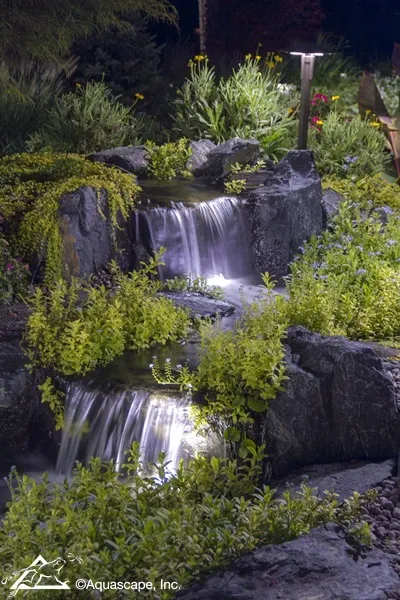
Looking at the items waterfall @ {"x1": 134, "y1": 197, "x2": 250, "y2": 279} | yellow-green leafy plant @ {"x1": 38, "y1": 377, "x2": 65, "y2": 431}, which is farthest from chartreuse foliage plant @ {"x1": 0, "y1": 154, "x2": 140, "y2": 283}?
yellow-green leafy plant @ {"x1": 38, "y1": 377, "x2": 65, "y2": 431}

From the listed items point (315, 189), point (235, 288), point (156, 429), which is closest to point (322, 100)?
point (315, 189)

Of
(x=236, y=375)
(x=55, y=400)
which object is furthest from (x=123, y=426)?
→ (x=236, y=375)

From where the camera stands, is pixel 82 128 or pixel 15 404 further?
pixel 82 128

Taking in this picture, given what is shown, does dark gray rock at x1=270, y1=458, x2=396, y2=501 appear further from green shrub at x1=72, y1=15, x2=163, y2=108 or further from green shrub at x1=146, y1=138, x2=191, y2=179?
green shrub at x1=72, y1=15, x2=163, y2=108

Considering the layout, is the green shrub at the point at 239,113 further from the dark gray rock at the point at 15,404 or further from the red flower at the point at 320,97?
the dark gray rock at the point at 15,404

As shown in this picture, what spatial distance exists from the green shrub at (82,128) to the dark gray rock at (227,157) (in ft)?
5.53

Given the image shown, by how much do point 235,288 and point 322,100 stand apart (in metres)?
5.52

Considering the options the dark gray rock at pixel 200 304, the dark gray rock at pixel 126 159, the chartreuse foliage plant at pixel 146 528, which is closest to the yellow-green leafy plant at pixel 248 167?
the dark gray rock at pixel 126 159

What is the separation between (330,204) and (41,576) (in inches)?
281

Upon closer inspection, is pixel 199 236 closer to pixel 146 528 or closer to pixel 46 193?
pixel 46 193

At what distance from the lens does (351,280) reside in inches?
342

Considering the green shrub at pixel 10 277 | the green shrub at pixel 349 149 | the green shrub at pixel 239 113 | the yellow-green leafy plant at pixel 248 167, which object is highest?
the green shrub at pixel 239 113

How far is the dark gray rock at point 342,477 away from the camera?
5445 millimetres

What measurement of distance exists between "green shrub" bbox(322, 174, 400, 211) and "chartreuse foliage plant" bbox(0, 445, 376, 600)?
20.4ft
